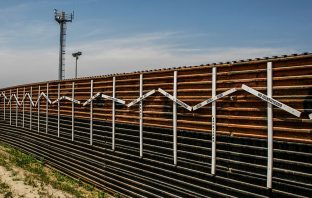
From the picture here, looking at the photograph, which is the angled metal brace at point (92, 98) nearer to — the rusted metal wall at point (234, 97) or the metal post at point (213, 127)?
the rusted metal wall at point (234, 97)

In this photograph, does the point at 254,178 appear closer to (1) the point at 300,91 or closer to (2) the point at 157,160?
(1) the point at 300,91

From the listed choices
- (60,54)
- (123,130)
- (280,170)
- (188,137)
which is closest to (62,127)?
(123,130)

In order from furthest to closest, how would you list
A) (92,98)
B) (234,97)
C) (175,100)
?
(92,98)
(175,100)
(234,97)

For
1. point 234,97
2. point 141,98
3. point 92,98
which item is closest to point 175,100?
point 141,98

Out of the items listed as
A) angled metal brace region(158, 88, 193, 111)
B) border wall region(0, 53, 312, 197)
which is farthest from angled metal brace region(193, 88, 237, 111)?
angled metal brace region(158, 88, 193, 111)

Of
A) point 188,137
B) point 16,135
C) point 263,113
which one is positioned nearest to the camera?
point 263,113

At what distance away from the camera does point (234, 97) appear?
29.0 feet

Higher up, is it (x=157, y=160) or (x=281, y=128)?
(x=281, y=128)

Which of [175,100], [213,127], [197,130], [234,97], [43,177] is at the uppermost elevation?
[234,97]

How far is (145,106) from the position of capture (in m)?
11.9

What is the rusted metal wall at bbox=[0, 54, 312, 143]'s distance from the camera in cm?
755

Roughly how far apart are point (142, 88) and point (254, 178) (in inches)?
205

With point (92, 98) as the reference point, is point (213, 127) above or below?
below

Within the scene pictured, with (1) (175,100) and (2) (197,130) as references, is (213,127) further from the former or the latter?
(1) (175,100)
